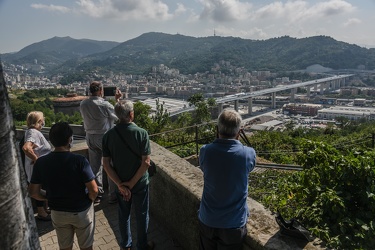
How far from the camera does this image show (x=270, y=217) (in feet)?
5.97

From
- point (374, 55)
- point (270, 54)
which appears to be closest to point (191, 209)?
point (374, 55)

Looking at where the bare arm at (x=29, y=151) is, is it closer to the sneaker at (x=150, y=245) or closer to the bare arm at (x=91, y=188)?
the bare arm at (x=91, y=188)

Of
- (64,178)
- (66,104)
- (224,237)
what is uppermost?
(64,178)

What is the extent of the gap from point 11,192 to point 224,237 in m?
1.11

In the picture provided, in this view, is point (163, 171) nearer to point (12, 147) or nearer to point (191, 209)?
point (191, 209)

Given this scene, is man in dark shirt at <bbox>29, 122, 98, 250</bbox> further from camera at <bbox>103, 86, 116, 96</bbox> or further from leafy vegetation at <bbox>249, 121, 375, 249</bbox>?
camera at <bbox>103, 86, 116, 96</bbox>

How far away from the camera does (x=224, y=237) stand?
64.3 inches

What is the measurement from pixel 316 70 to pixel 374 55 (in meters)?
36.2

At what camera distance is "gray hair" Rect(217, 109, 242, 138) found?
66.2 inches

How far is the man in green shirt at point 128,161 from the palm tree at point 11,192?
4.22 ft

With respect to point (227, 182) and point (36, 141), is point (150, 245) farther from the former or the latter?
point (36, 141)

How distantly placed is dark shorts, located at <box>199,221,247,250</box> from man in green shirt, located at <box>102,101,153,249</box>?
0.73 m

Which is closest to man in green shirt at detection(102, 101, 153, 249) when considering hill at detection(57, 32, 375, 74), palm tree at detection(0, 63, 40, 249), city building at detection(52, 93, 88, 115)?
palm tree at detection(0, 63, 40, 249)

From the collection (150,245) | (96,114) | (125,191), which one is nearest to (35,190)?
(125,191)
